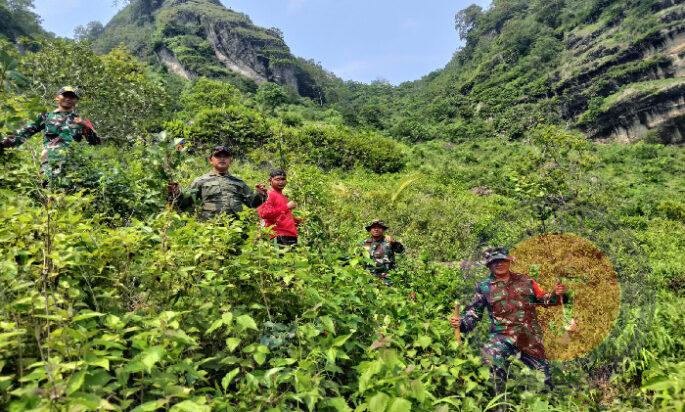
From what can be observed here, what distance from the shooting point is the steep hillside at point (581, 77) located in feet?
123

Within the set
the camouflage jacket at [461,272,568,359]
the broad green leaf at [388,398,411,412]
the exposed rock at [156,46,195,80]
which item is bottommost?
the camouflage jacket at [461,272,568,359]

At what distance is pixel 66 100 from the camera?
4.64 m

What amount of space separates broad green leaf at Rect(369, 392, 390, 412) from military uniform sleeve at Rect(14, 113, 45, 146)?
403 cm

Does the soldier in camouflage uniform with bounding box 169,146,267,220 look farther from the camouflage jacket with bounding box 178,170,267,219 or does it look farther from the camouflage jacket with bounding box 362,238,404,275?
the camouflage jacket with bounding box 362,238,404,275

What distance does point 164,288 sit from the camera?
7.19 feet

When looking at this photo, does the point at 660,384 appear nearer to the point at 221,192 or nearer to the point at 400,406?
the point at 400,406

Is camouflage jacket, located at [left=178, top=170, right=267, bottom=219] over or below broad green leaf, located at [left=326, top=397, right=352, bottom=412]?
over

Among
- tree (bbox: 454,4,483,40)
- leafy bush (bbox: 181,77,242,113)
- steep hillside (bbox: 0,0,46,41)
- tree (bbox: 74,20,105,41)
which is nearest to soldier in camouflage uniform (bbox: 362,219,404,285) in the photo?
leafy bush (bbox: 181,77,242,113)

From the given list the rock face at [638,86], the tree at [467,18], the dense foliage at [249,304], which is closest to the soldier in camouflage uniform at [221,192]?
the dense foliage at [249,304]

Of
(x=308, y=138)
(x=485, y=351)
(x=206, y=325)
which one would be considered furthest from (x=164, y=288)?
(x=308, y=138)

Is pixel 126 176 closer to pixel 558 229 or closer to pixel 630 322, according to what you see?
pixel 558 229

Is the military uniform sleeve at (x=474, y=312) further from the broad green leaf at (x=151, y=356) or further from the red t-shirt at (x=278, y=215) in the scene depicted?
the broad green leaf at (x=151, y=356)

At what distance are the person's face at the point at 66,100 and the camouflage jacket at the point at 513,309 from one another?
4936 millimetres

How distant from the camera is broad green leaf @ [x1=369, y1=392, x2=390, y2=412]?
64.8 inches
